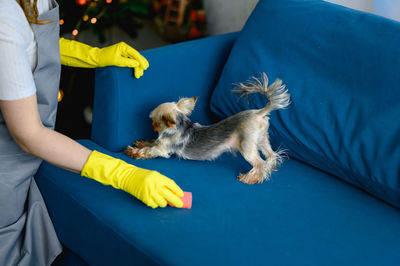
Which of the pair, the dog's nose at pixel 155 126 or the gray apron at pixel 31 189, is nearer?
the gray apron at pixel 31 189

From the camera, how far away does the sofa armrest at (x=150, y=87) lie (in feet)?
5.08

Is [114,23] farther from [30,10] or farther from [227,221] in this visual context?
[227,221]

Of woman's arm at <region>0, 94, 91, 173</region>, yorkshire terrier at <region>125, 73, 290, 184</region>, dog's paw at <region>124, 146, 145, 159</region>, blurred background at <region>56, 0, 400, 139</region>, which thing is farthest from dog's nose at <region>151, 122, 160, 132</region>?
blurred background at <region>56, 0, 400, 139</region>

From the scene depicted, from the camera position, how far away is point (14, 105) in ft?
3.56

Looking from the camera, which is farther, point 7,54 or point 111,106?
point 111,106

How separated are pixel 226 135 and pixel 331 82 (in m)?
0.40

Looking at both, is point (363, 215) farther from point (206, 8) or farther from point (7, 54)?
point (206, 8)

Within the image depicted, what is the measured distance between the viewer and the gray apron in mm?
1256

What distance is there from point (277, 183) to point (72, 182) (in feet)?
2.27

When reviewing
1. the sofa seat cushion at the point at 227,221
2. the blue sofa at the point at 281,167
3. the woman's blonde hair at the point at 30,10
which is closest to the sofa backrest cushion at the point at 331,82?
the blue sofa at the point at 281,167

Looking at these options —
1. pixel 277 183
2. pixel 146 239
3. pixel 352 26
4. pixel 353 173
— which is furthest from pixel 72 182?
pixel 352 26

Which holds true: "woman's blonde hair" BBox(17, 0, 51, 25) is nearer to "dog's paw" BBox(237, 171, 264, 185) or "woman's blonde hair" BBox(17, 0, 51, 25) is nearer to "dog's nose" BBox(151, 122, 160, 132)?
"dog's nose" BBox(151, 122, 160, 132)

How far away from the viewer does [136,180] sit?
123 cm

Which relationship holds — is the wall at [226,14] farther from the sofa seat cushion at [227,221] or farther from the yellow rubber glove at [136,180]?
the yellow rubber glove at [136,180]
